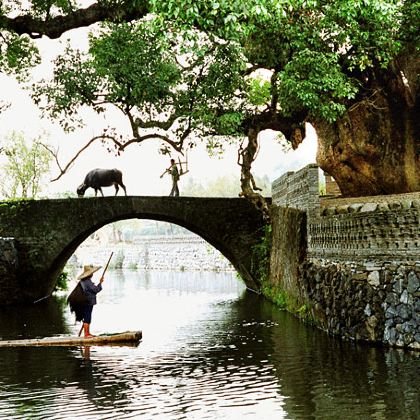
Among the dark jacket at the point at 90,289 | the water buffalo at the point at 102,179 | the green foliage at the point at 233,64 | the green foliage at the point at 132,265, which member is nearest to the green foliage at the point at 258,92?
the green foliage at the point at 233,64

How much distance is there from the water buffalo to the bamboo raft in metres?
13.6

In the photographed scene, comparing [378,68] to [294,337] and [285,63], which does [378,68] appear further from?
[294,337]

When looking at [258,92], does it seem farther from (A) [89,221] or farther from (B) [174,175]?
(A) [89,221]

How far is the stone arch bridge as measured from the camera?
86.6 ft

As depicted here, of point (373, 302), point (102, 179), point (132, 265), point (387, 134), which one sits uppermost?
point (387, 134)

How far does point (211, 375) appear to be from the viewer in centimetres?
1166

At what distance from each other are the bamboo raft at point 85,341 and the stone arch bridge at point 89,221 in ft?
37.8

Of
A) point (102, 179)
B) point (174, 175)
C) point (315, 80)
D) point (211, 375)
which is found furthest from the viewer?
point (102, 179)

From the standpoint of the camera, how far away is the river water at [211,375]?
9.38 m

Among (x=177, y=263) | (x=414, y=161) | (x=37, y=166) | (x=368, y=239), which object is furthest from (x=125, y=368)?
(x=177, y=263)

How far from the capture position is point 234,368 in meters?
12.2

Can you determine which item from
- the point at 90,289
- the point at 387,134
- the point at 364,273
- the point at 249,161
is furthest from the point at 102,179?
the point at 364,273

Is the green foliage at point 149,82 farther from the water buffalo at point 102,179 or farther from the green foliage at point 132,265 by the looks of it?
the green foliage at point 132,265

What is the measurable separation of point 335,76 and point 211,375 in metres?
10.2
